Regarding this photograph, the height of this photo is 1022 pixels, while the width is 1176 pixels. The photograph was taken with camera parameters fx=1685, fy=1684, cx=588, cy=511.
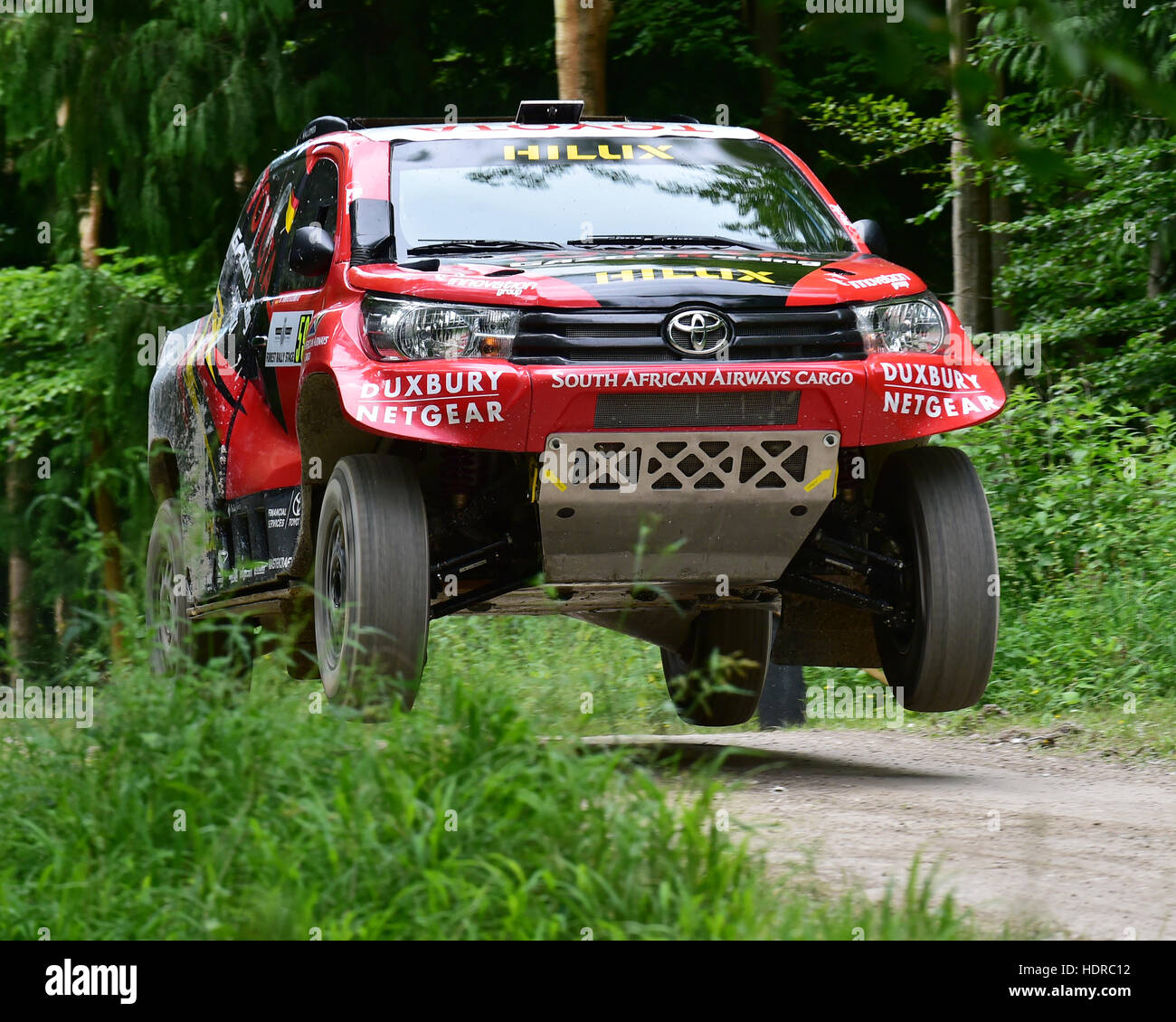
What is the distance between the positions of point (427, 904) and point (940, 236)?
16.8m

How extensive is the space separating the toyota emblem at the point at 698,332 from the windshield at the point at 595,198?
0.87 metres

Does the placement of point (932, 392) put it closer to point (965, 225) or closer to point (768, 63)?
point (965, 225)

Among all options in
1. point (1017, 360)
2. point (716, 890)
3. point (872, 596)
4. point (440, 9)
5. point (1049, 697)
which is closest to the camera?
point (716, 890)

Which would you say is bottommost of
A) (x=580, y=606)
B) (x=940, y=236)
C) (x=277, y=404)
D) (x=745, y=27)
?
(x=580, y=606)

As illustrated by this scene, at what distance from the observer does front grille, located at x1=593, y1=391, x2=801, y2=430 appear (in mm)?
5293

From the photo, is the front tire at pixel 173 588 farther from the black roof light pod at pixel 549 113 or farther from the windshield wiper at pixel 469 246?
the black roof light pod at pixel 549 113

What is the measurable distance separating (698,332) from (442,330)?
823 mm

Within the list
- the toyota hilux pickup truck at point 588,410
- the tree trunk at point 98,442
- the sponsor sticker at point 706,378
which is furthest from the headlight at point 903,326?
the tree trunk at point 98,442

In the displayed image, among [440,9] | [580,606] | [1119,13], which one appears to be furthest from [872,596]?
[440,9]

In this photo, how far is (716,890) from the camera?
11.9 feet

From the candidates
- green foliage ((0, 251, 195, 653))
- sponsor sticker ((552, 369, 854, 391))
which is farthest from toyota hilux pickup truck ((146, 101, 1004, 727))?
green foliage ((0, 251, 195, 653))

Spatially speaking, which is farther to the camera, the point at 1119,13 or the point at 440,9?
the point at 440,9

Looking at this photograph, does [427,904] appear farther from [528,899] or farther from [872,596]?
[872,596]

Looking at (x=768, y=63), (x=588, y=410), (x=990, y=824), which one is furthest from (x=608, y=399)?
(x=768, y=63)
